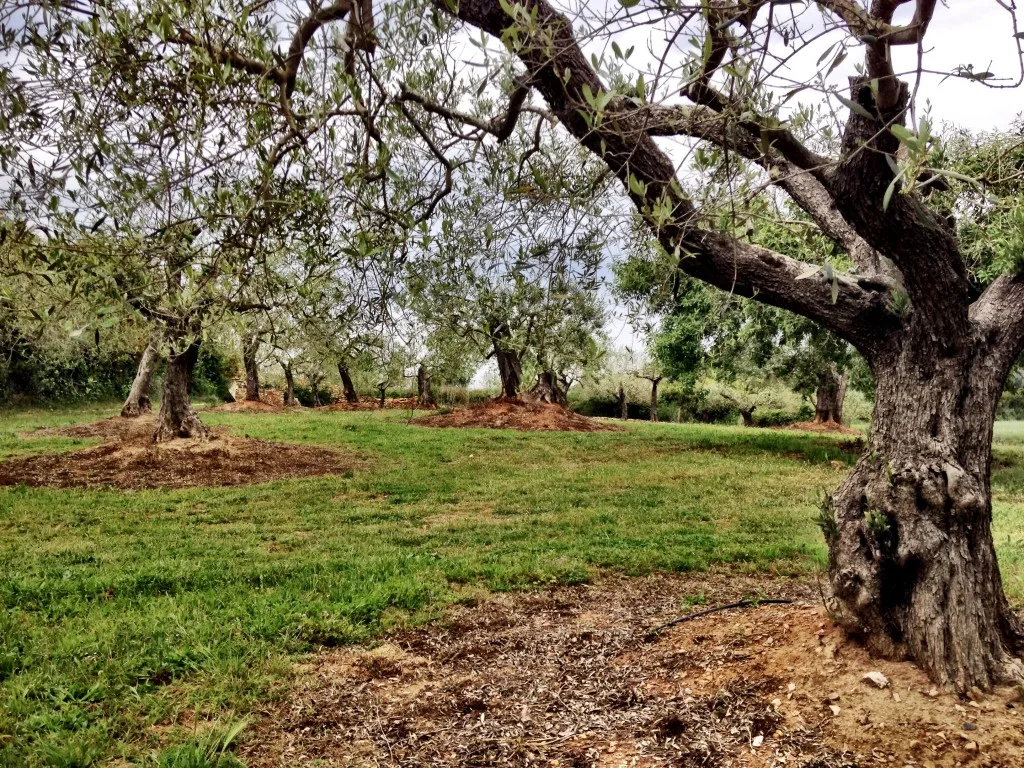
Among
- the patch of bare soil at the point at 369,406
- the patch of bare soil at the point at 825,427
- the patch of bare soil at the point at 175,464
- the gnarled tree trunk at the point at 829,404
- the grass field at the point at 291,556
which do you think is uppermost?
the gnarled tree trunk at the point at 829,404

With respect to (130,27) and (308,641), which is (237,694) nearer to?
(308,641)

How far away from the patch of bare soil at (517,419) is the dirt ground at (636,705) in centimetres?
1519

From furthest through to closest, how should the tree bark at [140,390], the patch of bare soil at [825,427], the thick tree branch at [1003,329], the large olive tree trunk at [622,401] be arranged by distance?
the large olive tree trunk at [622,401] < the patch of bare soil at [825,427] < the tree bark at [140,390] < the thick tree branch at [1003,329]

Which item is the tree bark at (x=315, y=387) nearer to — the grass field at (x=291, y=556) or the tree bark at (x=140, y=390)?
the tree bark at (x=140, y=390)

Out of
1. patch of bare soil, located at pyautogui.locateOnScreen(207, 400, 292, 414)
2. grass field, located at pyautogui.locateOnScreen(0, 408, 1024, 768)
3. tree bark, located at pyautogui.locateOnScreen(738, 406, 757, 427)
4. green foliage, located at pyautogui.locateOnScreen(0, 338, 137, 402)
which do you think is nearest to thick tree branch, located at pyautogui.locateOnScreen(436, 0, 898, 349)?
grass field, located at pyautogui.locateOnScreen(0, 408, 1024, 768)

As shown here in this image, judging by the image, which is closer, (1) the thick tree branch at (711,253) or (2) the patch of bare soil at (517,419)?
(1) the thick tree branch at (711,253)

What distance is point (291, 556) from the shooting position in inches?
282

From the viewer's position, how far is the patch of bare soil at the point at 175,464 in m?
11.5

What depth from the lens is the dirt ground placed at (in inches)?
128

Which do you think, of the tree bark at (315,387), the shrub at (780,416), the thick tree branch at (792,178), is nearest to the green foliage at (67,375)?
the tree bark at (315,387)

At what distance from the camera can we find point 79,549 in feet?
24.1

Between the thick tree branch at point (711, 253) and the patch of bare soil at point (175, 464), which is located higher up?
the thick tree branch at point (711, 253)

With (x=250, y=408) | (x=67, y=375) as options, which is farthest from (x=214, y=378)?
(x=250, y=408)

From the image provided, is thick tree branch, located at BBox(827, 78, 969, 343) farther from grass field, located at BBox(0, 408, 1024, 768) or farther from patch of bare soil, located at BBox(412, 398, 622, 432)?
patch of bare soil, located at BBox(412, 398, 622, 432)
